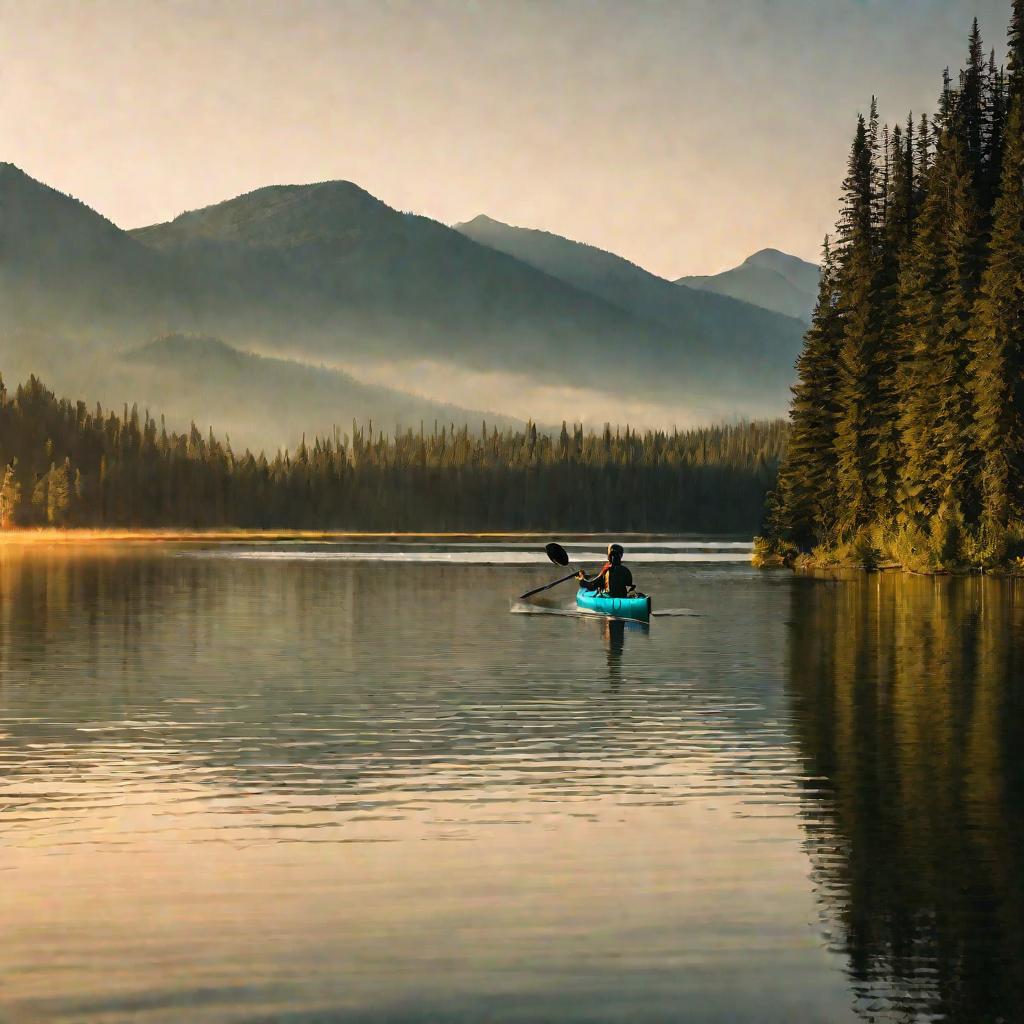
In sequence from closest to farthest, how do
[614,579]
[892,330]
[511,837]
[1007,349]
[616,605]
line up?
1. [511,837]
2. [616,605]
3. [614,579]
4. [1007,349]
5. [892,330]

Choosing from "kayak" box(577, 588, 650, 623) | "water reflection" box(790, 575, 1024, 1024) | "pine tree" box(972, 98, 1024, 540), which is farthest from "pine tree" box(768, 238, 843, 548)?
"water reflection" box(790, 575, 1024, 1024)

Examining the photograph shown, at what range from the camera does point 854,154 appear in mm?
104750

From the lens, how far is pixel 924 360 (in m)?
87.8

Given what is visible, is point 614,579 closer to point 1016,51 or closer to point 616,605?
point 616,605

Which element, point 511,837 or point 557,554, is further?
point 557,554

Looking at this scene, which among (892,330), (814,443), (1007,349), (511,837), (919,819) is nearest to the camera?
(511,837)

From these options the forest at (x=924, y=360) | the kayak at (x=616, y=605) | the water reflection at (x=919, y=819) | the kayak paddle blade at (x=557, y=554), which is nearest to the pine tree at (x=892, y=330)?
the forest at (x=924, y=360)

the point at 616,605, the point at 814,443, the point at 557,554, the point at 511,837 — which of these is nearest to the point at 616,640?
the point at 616,605

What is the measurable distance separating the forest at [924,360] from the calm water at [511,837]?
41977 mm

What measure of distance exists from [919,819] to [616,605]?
34212 millimetres

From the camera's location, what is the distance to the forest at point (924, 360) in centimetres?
8012

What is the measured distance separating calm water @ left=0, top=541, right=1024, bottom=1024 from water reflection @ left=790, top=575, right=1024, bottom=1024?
5 cm

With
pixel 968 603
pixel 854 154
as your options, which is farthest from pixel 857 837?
pixel 854 154

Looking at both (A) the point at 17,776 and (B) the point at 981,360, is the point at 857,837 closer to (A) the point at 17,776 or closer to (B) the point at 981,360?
(A) the point at 17,776
